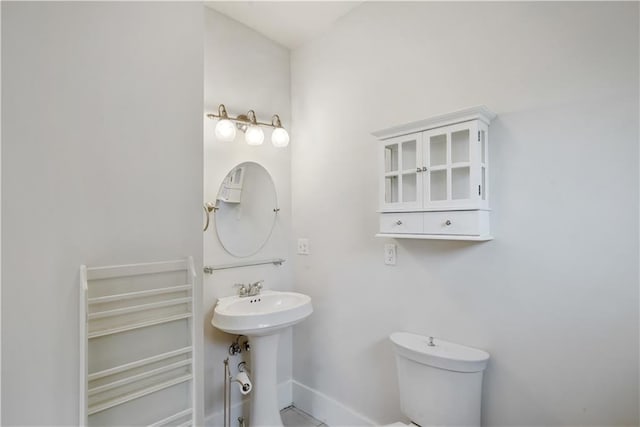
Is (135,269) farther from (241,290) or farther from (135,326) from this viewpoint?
(241,290)

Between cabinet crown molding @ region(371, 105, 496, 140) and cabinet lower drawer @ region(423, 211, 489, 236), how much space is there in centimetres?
40

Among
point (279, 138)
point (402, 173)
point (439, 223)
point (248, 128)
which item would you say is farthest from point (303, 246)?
point (439, 223)

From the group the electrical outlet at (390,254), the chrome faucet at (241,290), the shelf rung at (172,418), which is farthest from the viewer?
the chrome faucet at (241,290)

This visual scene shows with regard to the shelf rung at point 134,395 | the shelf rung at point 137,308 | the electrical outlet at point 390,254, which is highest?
the electrical outlet at point 390,254

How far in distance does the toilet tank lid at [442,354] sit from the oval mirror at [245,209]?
1138 mm

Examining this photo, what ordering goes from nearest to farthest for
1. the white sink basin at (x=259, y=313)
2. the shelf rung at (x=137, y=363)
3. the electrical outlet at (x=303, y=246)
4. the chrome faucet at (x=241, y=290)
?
the shelf rung at (x=137, y=363) < the white sink basin at (x=259, y=313) < the chrome faucet at (x=241, y=290) < the electrical outlet at (x=303, y=246)

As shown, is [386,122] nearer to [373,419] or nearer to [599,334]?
[599,334]

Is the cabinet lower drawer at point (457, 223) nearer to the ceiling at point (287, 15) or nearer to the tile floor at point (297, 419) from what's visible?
the ceiling at point (287, 15)

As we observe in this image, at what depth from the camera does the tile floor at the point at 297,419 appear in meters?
2.19

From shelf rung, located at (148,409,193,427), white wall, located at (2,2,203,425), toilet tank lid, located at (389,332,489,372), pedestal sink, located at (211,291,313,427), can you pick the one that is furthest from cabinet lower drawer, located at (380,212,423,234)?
shelf rung, located at (148,409,193,427)

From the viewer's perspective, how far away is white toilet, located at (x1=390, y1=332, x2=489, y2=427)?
1.41m

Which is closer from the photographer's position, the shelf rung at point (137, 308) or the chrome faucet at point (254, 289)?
the shelf rung at point (137, 308)

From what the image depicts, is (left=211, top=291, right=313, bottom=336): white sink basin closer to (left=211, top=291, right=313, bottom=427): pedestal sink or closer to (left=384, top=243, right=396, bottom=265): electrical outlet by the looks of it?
(left=211, top=291, right=313, bottom=427): pedestal sink

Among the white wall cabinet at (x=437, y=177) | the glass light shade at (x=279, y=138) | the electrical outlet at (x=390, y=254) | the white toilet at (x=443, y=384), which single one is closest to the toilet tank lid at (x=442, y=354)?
the white toilet at (x=443, y=384)
